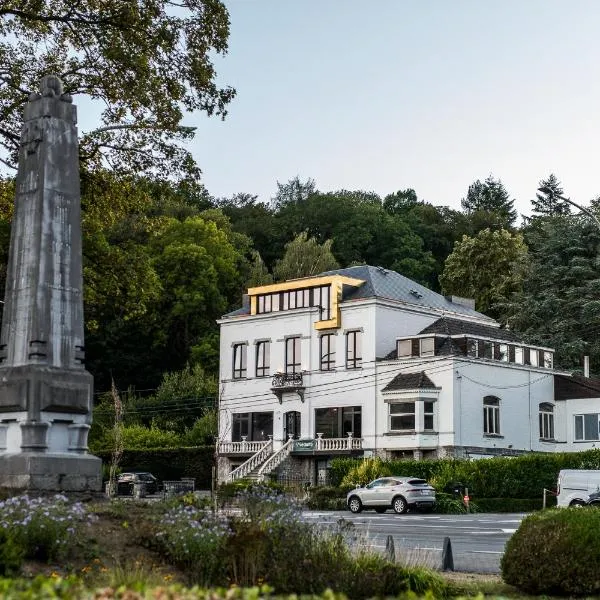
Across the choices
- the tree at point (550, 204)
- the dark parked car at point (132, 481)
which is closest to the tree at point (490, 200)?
the tree at point (550, 204)

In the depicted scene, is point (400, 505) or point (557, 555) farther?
point (400, 505)

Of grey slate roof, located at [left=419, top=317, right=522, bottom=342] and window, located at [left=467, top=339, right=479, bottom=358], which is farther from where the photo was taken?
grey slate roof, located at [left=419, top=317, right=522, bottom=342]

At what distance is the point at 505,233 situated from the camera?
9069cm

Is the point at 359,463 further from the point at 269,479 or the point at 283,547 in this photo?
the point at 283,547

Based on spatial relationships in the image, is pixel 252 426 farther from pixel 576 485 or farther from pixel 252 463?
pixel 576 485

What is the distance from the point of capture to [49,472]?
17.4m

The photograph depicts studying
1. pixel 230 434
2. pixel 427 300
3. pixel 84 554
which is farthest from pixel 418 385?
pixel 84 554

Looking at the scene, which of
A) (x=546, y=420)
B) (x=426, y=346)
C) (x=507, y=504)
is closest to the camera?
(x=507, y=504)

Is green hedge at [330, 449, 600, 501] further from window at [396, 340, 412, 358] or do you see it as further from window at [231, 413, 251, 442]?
window at [231, 413, 251, 442]

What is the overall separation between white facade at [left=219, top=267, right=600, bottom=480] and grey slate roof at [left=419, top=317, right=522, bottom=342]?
118mm

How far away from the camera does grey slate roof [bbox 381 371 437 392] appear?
57.3 meters

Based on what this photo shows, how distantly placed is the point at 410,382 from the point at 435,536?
29.5m

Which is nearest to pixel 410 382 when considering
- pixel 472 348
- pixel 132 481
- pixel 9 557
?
pixel 472 348

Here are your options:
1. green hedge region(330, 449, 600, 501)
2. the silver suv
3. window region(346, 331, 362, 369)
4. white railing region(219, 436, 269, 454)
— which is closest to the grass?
the silver suv
